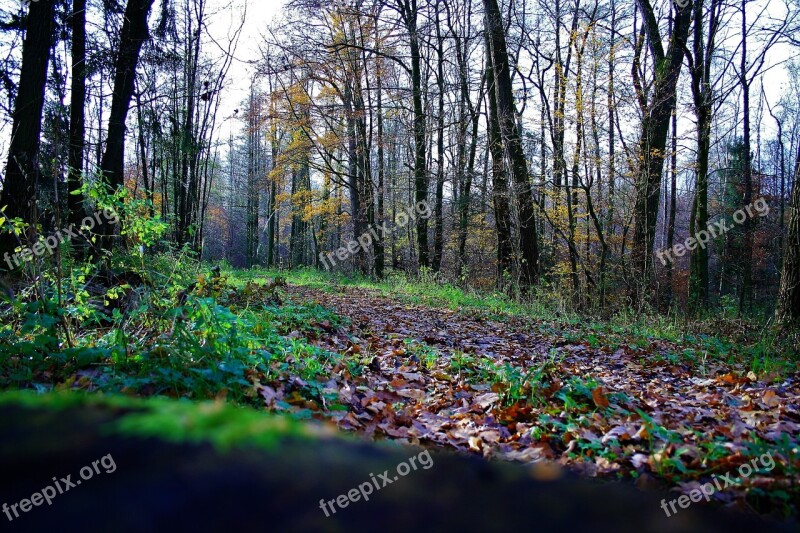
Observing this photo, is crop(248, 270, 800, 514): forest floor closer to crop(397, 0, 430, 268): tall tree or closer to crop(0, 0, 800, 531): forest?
crop(0, 0, 800, 531): forest

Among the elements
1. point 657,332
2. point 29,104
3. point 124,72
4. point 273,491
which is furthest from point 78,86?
point 657,332

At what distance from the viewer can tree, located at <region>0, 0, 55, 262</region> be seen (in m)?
5.91

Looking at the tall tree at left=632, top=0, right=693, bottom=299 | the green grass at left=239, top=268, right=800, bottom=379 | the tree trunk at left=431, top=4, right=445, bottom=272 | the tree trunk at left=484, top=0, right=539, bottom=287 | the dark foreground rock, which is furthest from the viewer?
the tree trunk at left=431, top=4, right=445, bottom=272

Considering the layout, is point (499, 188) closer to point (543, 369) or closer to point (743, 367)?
point (743, 367)

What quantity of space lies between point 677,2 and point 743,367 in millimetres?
9223

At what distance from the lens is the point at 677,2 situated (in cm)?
1012

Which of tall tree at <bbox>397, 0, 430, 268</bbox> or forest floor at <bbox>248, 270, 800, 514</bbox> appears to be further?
tall tree at <bbox>397, 0, 430, 268</bbox>

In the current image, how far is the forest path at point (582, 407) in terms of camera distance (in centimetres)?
194

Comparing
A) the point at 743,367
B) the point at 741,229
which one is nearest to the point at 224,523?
the point at 743,367

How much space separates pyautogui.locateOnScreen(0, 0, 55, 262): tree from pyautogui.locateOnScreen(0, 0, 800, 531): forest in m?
0.03

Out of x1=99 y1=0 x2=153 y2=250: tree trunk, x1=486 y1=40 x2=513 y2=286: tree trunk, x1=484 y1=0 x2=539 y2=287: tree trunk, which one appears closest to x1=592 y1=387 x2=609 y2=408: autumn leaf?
x1=484 y1=0 x2=539 y2=287: tree trunk

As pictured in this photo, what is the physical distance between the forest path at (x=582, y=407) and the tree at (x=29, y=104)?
4576 millimetres

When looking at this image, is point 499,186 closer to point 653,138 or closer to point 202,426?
point 653,138

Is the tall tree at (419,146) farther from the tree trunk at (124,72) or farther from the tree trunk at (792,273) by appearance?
the tree trunk at (792,273)
